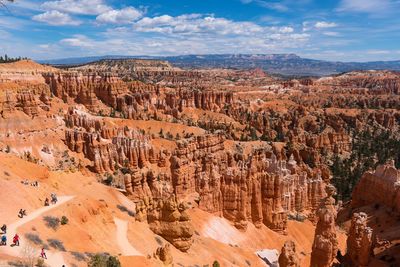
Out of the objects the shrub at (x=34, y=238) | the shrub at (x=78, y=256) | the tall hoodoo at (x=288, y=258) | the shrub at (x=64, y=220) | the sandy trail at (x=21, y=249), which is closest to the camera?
the sandy trail at (x=21, y=249)

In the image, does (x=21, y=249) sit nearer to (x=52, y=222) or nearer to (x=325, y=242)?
(x=52, y=222)

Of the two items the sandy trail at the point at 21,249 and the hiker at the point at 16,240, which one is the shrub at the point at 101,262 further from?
the hiker at the point at 16,240

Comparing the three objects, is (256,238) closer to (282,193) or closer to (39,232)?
(282,193)

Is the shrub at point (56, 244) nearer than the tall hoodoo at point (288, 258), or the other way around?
the shrub at point (56, 244)

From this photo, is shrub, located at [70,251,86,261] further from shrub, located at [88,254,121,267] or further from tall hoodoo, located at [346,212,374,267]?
tall hoodoo, located at [346,212,374,267]

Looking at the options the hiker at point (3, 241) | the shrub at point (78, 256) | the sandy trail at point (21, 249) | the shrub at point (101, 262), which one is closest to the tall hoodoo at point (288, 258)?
the shrub at point (101, 262)

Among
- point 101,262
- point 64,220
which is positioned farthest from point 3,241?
point 101,262
